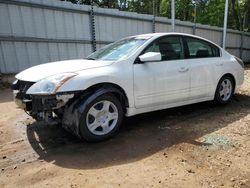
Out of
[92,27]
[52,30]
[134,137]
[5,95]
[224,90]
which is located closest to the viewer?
[134,137]

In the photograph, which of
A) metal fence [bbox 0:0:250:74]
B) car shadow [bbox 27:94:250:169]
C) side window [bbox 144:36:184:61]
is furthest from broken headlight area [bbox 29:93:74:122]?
metal fence [bbox 0:0:250:74]

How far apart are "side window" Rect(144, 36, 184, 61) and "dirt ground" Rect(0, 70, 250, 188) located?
119 centimetres

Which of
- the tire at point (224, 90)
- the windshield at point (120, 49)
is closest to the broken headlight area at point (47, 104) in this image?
the windshield at point (120, 49)

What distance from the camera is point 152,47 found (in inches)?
174

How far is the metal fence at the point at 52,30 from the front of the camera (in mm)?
8138

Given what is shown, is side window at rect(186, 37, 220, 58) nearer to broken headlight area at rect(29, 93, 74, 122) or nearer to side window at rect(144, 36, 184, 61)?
side window at rect(144, 36, 184, 61)

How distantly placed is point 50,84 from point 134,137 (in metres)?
1.50

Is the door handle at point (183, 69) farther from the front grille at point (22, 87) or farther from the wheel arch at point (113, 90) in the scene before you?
the front grille at point (22, 87)

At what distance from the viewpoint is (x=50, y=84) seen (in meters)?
3.46

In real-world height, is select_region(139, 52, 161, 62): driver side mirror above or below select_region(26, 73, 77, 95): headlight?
above

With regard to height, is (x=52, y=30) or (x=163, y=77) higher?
(x=52, y=30)

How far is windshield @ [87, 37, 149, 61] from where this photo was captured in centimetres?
424

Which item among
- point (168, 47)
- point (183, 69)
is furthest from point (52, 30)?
point (183, 69)

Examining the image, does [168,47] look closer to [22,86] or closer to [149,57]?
[149,57]
